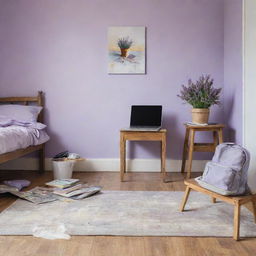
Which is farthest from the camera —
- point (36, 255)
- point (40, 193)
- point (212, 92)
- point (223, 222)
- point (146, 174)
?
point (146, 174)

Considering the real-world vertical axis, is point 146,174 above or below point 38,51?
below

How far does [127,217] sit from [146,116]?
1500 mm

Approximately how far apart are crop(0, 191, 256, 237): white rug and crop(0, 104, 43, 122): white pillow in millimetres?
1121

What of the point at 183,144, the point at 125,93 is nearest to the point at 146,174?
the point at 183,144

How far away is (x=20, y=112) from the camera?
3283 millimetres

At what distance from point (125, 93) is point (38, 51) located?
3.62 feet

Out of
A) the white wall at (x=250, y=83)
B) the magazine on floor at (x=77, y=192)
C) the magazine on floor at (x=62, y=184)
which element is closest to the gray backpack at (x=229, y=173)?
the white wall at (x=250, y=83)

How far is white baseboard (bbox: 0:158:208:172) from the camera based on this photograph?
11.7 feet

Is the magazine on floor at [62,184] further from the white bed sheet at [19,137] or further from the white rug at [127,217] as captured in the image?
the white bed sheet at [19,137]

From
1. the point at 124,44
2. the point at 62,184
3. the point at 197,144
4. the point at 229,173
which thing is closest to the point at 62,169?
the point at 62,184

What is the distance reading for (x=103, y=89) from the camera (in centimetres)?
355

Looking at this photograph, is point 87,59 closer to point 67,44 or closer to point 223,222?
point 67,44

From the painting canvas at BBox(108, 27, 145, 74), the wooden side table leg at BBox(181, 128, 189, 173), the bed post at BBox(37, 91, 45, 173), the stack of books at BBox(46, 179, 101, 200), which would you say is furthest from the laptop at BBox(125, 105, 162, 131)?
the bed post at BBox(37, 91, 45, 173)

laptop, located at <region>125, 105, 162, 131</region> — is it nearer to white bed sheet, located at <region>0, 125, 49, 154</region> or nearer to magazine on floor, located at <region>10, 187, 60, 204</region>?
white bed sheet, located at <region>0, 125, 49, 154</region>
